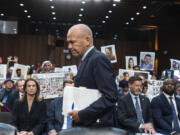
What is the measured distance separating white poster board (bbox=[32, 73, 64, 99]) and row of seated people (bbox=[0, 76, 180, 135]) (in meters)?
0.68

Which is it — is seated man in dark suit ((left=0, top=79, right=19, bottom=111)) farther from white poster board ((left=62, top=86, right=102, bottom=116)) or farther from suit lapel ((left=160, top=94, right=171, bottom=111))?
white poster board ((left=62, top=86, right=102, bottom=116))

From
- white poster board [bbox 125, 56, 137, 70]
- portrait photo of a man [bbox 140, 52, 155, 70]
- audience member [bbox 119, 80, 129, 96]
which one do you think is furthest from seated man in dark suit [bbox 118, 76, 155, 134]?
white poster board [bbox 125, 56, 137, 70]

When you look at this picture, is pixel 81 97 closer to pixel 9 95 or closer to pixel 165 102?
pixel 165 102

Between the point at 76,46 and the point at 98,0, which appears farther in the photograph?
the point at 98,0

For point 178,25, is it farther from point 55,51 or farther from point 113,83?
point 113,83

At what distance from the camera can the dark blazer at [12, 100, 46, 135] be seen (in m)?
3.20

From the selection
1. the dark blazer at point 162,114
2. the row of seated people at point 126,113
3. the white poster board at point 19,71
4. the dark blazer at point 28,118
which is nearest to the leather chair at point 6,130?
the row of seated people at point 126,113

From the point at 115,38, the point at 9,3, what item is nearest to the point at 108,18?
the point at 115,38

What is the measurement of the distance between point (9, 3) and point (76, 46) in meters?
9.64

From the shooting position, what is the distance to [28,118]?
3.22 metres

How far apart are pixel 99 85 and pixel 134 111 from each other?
1.94 meters

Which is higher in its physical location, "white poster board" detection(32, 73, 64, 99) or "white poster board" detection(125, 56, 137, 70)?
"white poster board" detection(125, 56, 137, 70)

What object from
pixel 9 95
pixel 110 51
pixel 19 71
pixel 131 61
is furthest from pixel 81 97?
pixel 131 61

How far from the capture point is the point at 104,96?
1431 millimetres
